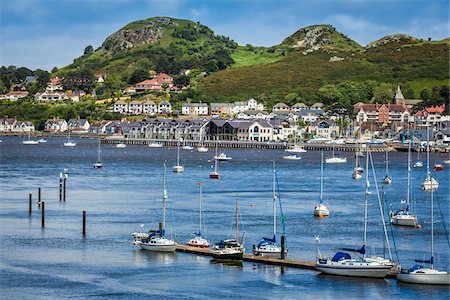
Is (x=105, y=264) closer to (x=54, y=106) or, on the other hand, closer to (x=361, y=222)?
(x=361, y=222)

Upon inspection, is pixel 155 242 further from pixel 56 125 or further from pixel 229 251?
pixel 56 125

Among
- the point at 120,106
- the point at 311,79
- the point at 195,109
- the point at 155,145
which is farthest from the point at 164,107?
the point at 311,79

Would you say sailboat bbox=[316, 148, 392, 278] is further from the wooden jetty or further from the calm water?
the wooden jetty

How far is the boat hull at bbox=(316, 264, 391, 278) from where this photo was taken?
Answer: 36094mm

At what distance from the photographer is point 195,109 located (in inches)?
6560

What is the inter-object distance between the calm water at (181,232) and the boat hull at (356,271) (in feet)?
Answer: 0.90

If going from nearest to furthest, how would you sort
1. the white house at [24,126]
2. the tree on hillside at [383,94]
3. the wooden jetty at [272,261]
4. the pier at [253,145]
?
the wooden jetty at [272,261] < the pier at [253,145] < the tree on hillside at [383,94] < the white house at [24,126]

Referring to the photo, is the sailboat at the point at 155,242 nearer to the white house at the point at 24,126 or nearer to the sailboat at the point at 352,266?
the sailboat at the point at 352,266

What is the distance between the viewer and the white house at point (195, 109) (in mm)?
166625

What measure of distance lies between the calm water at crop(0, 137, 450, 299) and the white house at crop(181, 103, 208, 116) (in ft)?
264

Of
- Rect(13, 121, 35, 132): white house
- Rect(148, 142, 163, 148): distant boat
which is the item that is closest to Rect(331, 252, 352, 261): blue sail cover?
Rect(148, 142, 163, 148): distant boat

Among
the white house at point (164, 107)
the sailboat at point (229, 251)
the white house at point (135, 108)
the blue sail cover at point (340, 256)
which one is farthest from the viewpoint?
the white house at point (135, 108)

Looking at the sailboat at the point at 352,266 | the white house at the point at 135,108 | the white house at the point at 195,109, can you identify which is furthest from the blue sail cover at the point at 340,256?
the white house at the point at 135,108

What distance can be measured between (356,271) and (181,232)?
11855 millimetres
